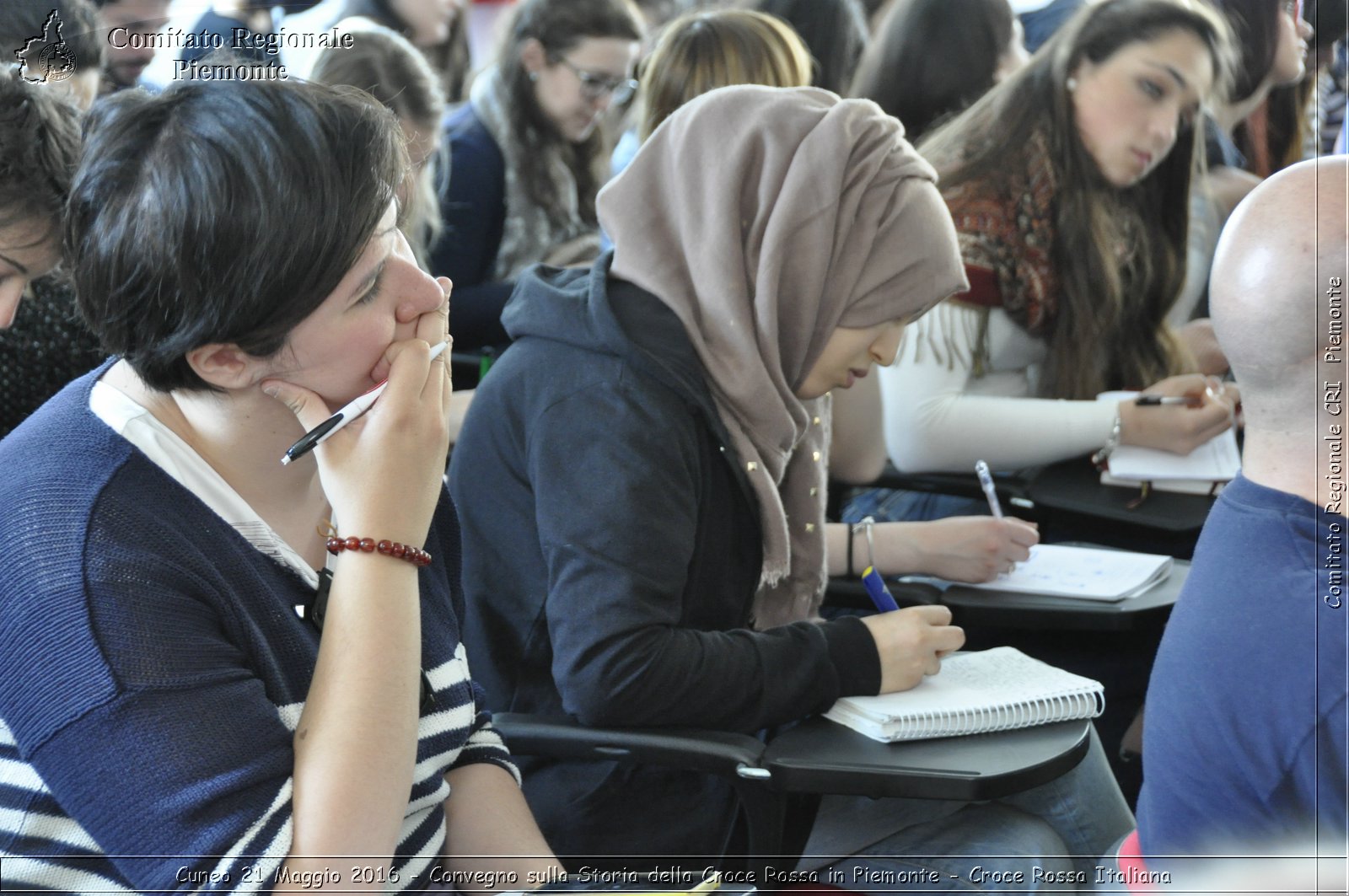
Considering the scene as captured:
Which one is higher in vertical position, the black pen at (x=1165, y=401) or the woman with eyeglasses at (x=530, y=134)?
the woman with eyeglasses at (x=530, y=134)

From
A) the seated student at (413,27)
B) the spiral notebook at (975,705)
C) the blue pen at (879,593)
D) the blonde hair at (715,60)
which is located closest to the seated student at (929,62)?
the blonde hair at (715,60)

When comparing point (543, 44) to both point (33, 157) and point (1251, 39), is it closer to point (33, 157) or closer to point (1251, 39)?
point (1251, 39)

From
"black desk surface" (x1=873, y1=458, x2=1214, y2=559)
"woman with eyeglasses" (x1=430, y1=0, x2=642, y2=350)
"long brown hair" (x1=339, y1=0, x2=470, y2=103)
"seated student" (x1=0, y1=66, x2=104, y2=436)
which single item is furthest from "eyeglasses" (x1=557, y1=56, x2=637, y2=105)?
"seated student" (x1=0, y1=66, x2=104, y2=436)

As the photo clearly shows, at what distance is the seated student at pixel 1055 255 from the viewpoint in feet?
7.87

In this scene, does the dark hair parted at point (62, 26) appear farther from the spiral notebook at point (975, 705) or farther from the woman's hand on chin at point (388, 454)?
the spiral notebook at point (975, 705)

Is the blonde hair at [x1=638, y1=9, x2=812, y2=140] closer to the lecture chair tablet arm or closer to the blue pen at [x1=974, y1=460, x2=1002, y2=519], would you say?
the blue pen at [x1=974, y1=460, x2=1002, y2=519]

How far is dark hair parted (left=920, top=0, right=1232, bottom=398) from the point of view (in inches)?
100

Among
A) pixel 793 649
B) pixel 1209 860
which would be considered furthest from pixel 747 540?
pixel 1209 860

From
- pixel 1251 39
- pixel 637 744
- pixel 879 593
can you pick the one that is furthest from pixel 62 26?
pixel 1251 39

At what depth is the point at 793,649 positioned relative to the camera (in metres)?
1.50

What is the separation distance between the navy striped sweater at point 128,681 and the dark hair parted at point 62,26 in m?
0.80

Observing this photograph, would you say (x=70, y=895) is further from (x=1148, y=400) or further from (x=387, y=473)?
(x=1148, y=400)

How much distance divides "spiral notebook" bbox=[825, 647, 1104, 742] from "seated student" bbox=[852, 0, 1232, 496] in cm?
93

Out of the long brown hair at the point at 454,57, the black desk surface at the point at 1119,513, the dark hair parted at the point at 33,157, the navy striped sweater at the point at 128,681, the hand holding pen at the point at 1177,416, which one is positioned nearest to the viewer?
the navy striped sweater at the point at 128,681
